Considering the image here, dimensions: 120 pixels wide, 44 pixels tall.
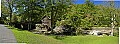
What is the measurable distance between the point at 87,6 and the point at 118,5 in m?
1.89

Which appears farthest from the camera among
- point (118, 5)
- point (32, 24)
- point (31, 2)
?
point (32, 24)

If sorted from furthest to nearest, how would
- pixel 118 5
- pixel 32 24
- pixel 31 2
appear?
pixel 32 24
pixel 118 5
pixel 31 2

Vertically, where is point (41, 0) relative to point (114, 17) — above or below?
above

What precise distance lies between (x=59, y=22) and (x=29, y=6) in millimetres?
1931

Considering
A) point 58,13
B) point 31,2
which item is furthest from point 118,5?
point 31,2

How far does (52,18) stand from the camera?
1502cm

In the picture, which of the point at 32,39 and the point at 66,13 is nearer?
the point at 32,39

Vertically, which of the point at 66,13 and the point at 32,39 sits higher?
the point at 66,13

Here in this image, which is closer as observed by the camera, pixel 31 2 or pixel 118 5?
pixel 31 2

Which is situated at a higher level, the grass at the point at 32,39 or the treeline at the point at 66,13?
the treeline at the point at 66,13

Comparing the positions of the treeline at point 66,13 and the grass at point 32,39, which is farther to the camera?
the treeline at point 66,13

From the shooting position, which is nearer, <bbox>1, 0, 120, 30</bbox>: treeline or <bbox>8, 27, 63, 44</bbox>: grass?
<bbox>8, 27, 63, 44</bbox>: grass

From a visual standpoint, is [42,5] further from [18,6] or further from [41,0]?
[18,6]

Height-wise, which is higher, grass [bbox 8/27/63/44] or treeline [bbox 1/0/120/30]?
treeline [bbox 1/0/120/30]
